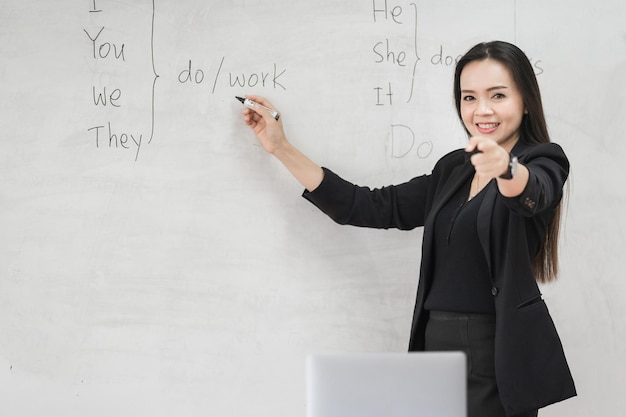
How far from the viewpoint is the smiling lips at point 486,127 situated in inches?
70.7

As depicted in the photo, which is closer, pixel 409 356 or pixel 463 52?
pixel 409 356

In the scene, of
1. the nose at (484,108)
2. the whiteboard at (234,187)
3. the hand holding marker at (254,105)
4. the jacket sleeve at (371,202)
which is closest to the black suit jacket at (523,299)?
the nose at (484,108)

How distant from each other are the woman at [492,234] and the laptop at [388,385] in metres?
0.45

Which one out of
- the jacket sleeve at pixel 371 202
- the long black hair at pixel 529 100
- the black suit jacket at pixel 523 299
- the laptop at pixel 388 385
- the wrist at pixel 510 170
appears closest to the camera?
the laptop at pixel 388 385

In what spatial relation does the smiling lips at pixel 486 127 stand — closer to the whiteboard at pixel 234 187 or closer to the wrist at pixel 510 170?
the whiteboard at pixel 234 187

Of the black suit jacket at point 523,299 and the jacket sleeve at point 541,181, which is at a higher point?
the jacket sleeve at point 541,181

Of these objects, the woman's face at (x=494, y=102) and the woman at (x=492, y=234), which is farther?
the woman's face at (x=494, y=102)

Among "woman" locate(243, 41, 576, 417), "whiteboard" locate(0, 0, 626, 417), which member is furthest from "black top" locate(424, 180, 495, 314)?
"whiteboard" locate(0, 0, 626, 417)

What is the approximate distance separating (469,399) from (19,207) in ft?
4.33

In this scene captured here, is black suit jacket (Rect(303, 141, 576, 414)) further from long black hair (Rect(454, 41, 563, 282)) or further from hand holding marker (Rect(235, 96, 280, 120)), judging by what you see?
hand holding marker (Rect(235, 96, 280, 120))

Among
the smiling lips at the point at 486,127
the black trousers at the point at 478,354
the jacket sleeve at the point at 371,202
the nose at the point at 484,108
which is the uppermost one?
the nose at the point at 484,108

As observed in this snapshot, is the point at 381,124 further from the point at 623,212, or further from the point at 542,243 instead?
the point at 623,212

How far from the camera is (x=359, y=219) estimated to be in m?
2.02

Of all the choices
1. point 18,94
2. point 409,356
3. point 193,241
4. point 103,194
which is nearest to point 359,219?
point 193,241
